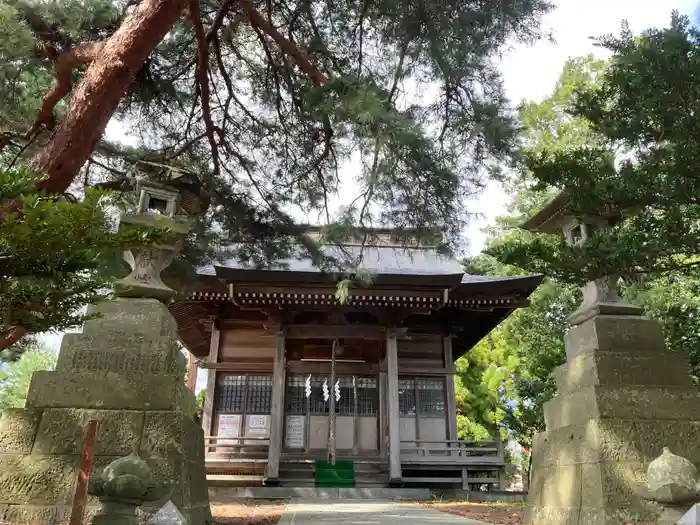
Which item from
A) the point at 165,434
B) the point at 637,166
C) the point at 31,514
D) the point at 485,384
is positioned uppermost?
the point at 637,166

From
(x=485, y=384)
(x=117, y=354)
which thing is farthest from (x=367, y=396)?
(x=485, y=384)

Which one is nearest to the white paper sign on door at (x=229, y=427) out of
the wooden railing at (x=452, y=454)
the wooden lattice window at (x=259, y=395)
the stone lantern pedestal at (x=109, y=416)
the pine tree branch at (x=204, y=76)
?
the wooden lattice window at (x=259, y=395)

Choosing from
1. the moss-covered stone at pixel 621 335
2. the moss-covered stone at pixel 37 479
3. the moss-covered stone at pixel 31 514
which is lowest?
the moss-covered stone at pixel 31 514

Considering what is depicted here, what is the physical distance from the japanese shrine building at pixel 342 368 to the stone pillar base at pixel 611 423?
16.3 ft


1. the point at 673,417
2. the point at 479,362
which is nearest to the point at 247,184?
the point at 673,417

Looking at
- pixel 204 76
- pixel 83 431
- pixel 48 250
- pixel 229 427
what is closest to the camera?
pixel 48 250

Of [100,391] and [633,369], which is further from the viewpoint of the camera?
[633,369]

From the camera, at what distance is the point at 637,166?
4.59 metres

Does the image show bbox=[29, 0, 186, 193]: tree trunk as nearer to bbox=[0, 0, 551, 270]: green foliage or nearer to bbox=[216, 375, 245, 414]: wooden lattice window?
bbox=[0, 0, 551, 270]: green foliage

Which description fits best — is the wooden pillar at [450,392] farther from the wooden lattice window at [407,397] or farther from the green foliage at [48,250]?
the green foliage at [48,250]

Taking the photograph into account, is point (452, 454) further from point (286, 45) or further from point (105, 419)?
point (286, 45)

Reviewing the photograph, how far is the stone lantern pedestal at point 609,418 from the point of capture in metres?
4.33

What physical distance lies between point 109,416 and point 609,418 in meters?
4.46

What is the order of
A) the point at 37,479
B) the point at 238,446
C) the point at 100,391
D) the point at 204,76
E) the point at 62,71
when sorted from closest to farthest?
the point at 37,479, the point at 100,391, the point at 62,71, the point at 204,76, the point at 238,446
